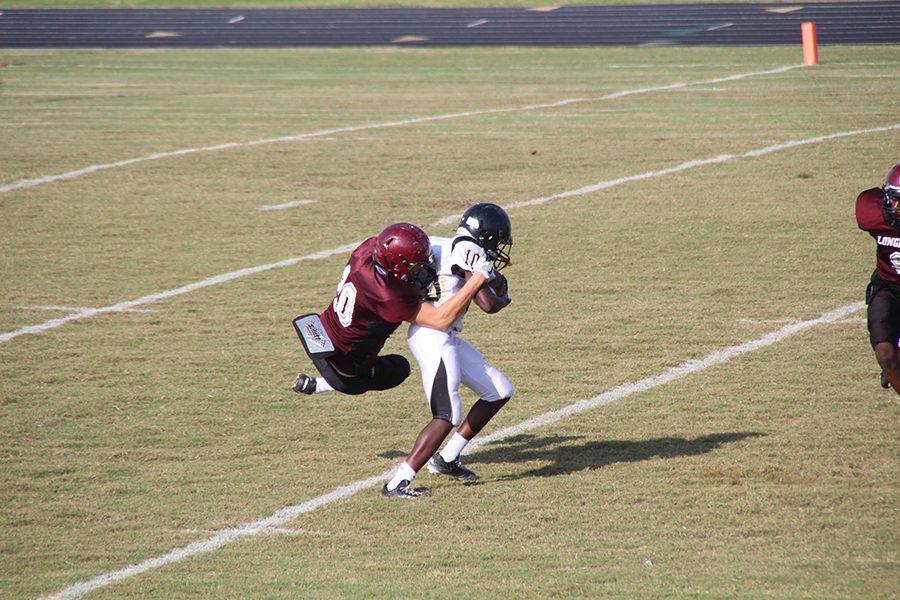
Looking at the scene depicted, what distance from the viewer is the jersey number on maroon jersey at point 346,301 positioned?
22.0ft

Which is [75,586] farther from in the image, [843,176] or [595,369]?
[843,176]

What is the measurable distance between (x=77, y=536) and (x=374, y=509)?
4.72 ft

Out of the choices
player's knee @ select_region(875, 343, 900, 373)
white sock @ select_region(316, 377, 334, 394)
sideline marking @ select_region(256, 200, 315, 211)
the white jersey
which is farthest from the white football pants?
sideline marking @ select_region(256, 200, 315, 211)

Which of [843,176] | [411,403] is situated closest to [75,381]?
[411,403]

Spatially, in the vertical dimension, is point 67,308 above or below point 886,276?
below

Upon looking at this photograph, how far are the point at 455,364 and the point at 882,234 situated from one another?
272 centimetres

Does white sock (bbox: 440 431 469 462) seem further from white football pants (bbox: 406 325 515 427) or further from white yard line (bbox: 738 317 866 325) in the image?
white yard line (bbox: 738 317 866 325)

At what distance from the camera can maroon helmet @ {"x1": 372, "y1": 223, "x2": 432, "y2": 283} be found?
20.7ft

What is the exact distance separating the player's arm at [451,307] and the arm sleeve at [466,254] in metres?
0.06

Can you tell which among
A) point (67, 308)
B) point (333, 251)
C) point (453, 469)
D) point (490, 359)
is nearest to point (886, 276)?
point (453, 469)

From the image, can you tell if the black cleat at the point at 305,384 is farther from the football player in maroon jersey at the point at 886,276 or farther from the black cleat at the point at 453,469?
the football player in maroon jersey at the point at 886,276

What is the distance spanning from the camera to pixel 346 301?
6.73 meters

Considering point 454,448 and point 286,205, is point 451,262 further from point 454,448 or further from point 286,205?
point 286,205

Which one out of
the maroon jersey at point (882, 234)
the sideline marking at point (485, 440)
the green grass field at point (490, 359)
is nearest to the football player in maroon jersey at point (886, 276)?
the maroon jersey at point (882, 234)
